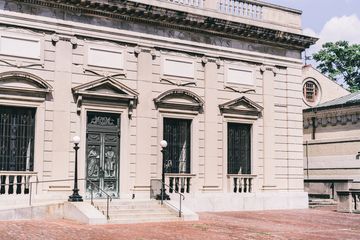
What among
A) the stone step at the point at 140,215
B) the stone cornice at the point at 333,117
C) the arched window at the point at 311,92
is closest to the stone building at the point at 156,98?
the stone step at the point at 140,215

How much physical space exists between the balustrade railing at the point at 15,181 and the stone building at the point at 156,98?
2.0 inches

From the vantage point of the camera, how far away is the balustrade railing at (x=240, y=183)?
83.1ft

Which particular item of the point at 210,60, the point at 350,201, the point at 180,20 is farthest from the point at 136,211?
the point at 350,201

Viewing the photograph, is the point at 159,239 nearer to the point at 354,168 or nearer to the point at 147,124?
the point at 147,124

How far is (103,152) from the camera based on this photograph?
22922mm

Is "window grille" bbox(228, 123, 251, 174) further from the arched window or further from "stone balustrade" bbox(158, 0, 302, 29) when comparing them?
the arched window

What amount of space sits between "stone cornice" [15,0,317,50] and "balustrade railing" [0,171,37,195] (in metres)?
6.45

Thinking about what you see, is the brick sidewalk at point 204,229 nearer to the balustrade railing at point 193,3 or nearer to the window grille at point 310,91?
the balustrade railing at point 193,3

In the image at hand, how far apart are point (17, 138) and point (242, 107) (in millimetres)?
10209

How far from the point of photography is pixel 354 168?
32281 millimetres

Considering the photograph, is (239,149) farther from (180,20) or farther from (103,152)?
(103,152)

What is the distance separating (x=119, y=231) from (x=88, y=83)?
25.0 feet

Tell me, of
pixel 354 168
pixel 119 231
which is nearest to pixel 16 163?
pixel 119 231

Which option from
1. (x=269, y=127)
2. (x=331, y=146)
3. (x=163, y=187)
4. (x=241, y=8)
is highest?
(x=241, y=8)
